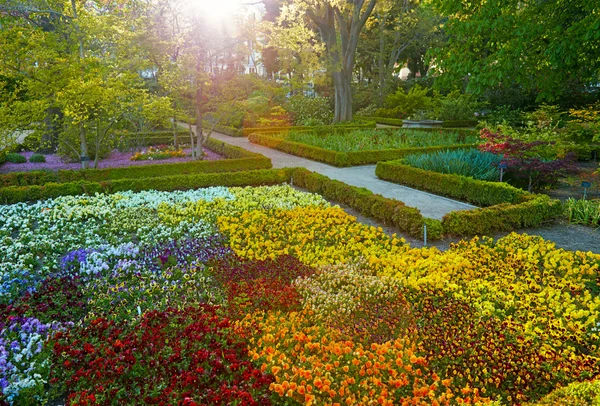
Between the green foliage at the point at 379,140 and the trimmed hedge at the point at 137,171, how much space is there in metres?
4.51

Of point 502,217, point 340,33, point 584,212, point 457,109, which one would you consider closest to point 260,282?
point 502,217

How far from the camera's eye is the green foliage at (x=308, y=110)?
30.6 metres

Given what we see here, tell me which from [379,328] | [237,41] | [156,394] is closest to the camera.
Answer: [156,394]

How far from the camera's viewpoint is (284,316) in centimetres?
534

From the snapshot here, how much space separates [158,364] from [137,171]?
35.6 feet

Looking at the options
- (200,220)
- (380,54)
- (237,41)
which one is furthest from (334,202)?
(380,54)

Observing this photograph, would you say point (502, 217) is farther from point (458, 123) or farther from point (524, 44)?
point (458, 123)

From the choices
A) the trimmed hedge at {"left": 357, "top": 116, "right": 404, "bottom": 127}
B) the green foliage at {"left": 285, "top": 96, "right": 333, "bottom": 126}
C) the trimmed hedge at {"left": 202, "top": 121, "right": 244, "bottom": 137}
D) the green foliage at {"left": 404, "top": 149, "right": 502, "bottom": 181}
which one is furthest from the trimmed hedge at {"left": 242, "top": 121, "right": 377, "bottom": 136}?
the green foliage at {"left": 404, "top": 149, "right": 502, "bottom": 181}

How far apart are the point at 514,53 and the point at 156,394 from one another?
10.5m

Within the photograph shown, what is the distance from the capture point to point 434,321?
5176 millimetres

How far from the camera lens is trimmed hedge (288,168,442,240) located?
869 cm

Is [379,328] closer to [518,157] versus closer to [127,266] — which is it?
[127,266]

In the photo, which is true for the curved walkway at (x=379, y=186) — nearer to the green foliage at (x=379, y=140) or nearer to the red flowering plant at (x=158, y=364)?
the green foliage at (x=379, y=140)

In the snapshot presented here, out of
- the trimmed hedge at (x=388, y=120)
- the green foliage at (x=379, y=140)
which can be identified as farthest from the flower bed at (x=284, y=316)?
the trimmed hedge at (x=388, y=120)
